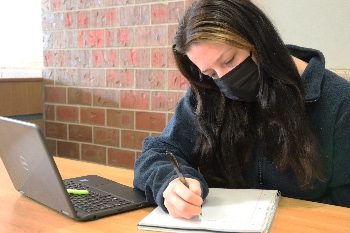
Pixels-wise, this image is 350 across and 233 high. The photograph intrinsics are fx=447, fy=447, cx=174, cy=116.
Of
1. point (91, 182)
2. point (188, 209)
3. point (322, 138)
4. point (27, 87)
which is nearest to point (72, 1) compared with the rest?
point (27, 87)

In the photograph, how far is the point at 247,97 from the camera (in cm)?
125

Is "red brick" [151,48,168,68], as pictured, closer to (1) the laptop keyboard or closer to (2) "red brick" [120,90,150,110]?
(2) "red brick" [120,90,150,110]

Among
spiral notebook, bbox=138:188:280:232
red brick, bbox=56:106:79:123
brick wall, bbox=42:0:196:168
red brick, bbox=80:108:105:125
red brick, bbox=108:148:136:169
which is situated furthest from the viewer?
red brick, bbox=56:106:79:123

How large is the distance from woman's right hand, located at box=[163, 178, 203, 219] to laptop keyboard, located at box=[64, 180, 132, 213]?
0.14m

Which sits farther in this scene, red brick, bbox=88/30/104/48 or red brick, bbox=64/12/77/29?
red brick, bbox=64/12/77/29

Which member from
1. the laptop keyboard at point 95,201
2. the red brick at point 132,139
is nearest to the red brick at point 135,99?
the red brick at point 132,139

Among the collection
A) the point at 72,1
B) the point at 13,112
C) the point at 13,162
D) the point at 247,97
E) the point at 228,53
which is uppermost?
the point at 72,1

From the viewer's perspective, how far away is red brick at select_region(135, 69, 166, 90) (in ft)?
7.98

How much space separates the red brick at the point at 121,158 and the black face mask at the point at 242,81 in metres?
1.47

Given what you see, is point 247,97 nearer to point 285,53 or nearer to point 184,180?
point 285,53

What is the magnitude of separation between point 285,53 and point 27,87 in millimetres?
2086

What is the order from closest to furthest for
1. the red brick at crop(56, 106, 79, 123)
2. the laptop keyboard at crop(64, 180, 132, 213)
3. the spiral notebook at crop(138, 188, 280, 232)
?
the spiral notebook at crop(138, 188, 280, 232) < the laptop keyboard at crop(64, 180, 132, 213) < the red brick at crop(56, 106, 79, 123)

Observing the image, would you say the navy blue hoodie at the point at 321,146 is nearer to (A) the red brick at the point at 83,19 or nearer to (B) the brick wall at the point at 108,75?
(B) the brick wall at the point at 108,75

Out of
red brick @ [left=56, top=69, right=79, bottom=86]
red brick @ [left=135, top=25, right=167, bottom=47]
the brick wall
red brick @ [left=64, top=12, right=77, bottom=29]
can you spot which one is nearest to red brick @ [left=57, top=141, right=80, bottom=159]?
the brick wall
